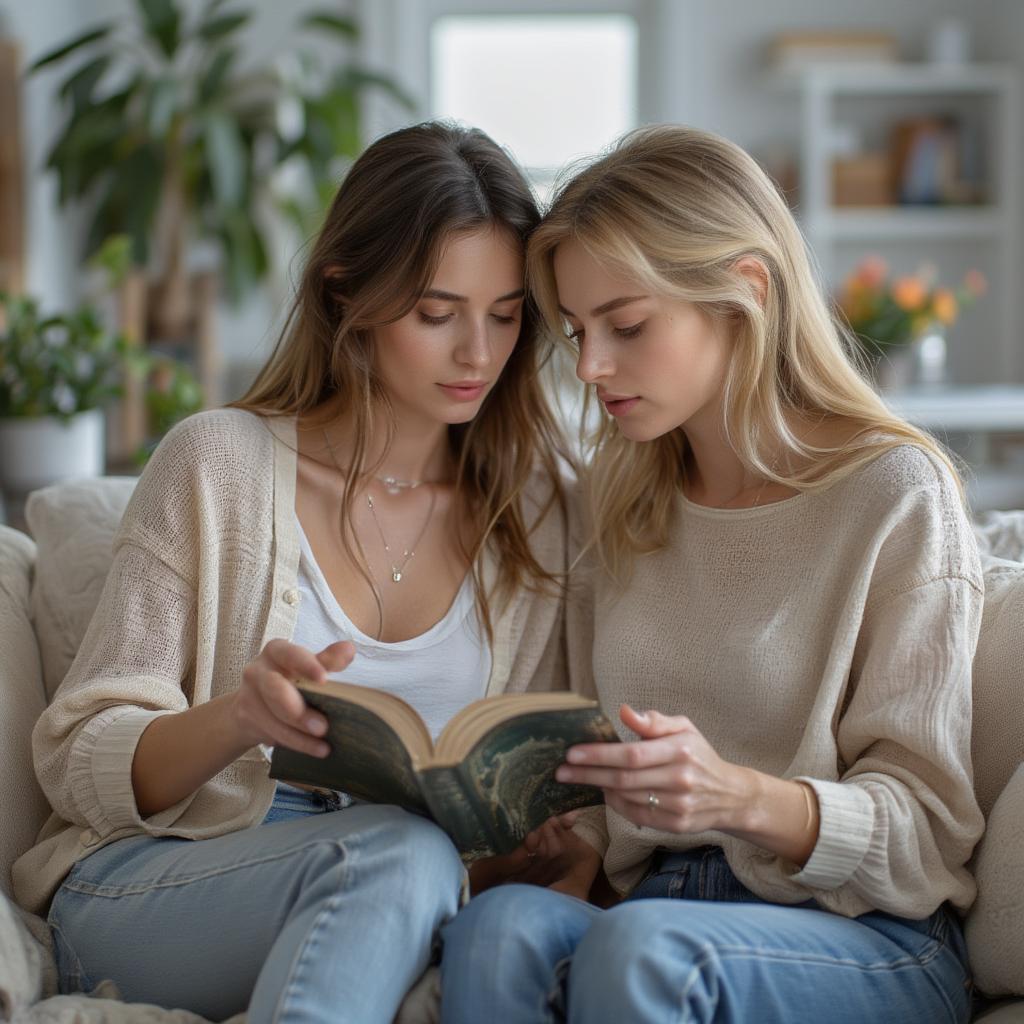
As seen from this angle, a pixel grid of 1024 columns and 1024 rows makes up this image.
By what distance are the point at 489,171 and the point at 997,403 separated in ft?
A: 9.32

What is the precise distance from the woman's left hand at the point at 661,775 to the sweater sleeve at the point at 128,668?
1.68 ft

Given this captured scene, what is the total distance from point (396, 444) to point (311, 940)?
752mm

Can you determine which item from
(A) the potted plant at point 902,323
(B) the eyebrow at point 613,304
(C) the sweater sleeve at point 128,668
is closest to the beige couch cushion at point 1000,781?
(B) the eyebrow at point 613,304

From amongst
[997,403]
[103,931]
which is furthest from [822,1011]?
[997,403]

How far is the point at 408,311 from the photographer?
1.66 m

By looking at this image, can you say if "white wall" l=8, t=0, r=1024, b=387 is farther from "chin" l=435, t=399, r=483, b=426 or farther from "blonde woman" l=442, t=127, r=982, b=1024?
"blonde woman" l=442, t=127, r=982, b=1024

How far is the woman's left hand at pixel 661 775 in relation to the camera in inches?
49.4

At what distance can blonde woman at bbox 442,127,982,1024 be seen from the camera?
50.4 inches

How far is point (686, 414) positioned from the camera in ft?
5.27

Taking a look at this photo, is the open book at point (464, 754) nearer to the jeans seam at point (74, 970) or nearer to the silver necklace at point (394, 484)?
the jeans seam at point (74, 970)

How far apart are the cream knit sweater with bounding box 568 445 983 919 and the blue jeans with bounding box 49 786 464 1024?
37cm

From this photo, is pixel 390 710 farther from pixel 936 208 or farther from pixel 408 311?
pixel 936 208

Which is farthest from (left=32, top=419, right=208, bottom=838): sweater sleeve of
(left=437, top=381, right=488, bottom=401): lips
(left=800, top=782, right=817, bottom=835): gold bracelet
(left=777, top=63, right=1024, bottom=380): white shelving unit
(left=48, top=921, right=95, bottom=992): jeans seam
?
(left=777, top=63, right=1024, bottom=380): white shelving unit

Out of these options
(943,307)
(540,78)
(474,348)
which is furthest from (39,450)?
(540,78)
